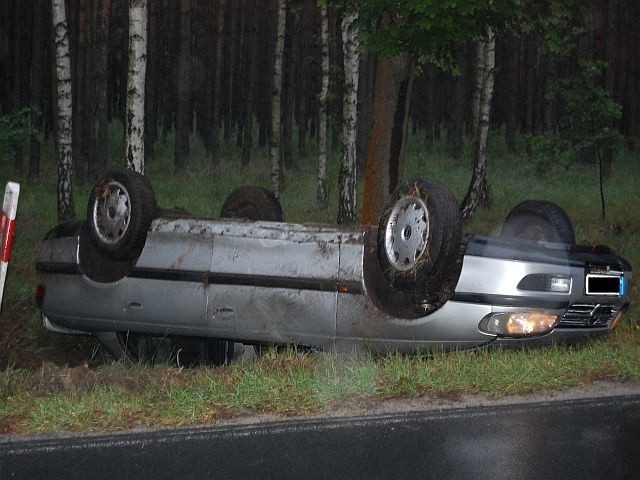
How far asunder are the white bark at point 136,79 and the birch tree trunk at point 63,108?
15.6 ft

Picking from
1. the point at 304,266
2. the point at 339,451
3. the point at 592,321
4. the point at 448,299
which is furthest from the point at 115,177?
the point at 592,321

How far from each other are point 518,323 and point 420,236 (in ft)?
3.17

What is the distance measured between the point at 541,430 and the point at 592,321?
1.69 meters

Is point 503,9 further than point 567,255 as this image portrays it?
Yes

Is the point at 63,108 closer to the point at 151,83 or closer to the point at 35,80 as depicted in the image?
the point at 35,80

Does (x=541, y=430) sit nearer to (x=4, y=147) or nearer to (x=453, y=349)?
(x=453, y=349)

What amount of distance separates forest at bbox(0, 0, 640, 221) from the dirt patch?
4873mm

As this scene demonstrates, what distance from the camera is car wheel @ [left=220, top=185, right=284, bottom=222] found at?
27.6ft

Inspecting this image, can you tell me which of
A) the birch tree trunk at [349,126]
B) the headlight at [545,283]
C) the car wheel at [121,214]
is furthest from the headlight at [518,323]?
the birch tree trunk at [349,126]

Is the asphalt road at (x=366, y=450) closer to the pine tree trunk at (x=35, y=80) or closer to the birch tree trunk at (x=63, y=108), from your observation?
the birch tree trunk at (x=63, y=108)

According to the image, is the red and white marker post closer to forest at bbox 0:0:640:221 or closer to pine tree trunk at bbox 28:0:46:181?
forest at bbox 0:0:640:221

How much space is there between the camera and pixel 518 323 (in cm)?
683

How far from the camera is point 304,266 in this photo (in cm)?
711

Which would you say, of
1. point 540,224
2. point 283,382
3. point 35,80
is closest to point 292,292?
point 283,382
